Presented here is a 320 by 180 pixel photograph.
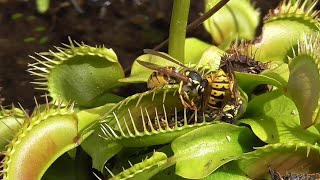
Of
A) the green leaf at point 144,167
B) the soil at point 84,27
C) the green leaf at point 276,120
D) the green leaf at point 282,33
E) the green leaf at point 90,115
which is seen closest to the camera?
the green leaf at point 144,167

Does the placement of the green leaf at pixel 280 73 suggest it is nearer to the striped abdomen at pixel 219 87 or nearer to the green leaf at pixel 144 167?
the striped abdomen at pixel 219 87

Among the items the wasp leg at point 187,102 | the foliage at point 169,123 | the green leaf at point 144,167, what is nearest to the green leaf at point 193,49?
the foliage at point 169,123

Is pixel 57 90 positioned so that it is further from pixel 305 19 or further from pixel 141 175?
pixel 305 19

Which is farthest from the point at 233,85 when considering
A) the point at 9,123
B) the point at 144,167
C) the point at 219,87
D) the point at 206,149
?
the point at 9,123

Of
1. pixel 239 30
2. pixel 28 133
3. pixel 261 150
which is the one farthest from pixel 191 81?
pixel 239 30

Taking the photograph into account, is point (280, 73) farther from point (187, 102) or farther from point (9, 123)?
point (9, 123)

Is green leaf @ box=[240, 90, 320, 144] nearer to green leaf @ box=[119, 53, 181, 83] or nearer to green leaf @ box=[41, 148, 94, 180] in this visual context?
green leaf @ box=[119, 53, 181, 83]

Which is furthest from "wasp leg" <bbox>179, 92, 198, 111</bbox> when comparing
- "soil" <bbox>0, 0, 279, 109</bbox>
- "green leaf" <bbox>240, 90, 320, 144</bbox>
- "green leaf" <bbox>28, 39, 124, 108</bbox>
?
"soil" <bbox>0, 0, 279, 109</bbox>
